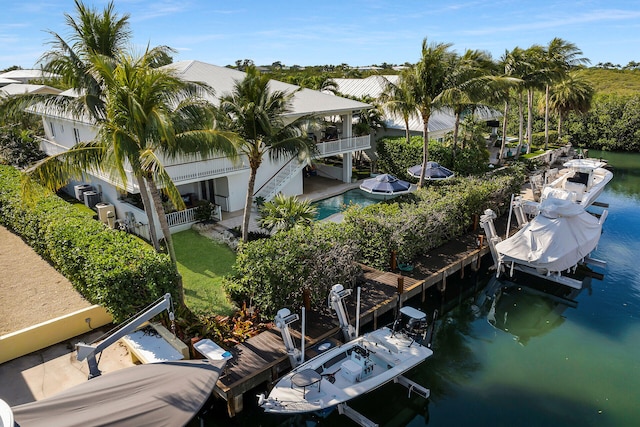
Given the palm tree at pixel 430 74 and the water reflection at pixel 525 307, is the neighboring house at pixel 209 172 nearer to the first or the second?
the palm tree at pixel 430 74

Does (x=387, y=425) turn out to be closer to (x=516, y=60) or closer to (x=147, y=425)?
(x=147, y=425)

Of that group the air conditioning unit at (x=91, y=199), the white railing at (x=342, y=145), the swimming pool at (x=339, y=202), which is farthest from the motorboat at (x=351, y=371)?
the air conditioning unit at (x=91, y=199)

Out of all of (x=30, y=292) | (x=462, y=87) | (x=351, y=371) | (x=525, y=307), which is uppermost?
(x=462, y=87)

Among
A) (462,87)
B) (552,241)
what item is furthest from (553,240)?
(462,87)

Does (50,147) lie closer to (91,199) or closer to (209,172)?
(91,199)

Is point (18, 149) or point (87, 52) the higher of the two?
point (87, 52)

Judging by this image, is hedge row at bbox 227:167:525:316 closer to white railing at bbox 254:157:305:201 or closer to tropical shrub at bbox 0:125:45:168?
white railing at bbox 254:157:305:201

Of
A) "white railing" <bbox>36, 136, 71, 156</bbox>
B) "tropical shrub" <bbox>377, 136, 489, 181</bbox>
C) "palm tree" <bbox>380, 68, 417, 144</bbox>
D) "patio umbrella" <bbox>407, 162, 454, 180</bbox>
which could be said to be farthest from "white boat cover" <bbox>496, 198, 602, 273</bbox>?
"white railing" <bbox>36, 136, 71, 156</bbox>
